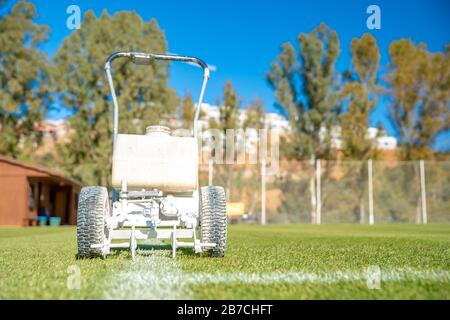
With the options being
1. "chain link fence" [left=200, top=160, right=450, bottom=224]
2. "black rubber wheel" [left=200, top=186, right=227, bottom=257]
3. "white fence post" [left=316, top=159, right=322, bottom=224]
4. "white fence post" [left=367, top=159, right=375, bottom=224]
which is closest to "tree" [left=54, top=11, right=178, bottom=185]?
"chain link fence" [left=200, top=160, right=450, bottom=224]

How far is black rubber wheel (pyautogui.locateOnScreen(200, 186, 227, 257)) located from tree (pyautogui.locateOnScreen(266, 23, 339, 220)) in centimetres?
3317

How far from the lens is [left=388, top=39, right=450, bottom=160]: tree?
37.6 m

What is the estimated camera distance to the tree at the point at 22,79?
38688 millimetres

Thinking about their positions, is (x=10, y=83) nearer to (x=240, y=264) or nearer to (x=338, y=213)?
(x=338, y=213)

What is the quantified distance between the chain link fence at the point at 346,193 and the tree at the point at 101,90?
386 inches

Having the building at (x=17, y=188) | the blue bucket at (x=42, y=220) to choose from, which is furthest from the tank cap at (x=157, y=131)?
the blue bucket at (x=42, y=220)

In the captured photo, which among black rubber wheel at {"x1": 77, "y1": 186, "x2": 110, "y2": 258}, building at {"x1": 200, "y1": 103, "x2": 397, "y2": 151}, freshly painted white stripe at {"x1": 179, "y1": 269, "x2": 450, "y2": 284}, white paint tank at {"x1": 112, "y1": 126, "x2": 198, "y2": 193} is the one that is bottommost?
freshly painted white stripe at {"x1": 179, "y1": 269, "x2": 450, "y2": 284}

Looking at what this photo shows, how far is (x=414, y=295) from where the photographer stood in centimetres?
272

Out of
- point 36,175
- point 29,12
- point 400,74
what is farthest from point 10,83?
point 400,74

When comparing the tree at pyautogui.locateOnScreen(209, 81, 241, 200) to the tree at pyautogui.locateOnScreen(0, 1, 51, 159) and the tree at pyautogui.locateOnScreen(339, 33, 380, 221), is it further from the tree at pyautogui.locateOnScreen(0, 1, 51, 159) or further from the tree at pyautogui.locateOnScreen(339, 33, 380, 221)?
the tree at pyautogui.locateOnScreen(0, 1, 51, 159)

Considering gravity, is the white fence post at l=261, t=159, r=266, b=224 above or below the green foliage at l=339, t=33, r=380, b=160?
below

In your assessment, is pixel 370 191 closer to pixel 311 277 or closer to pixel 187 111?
pixel 187 111
